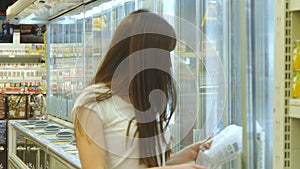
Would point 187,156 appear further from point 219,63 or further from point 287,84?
point 219,63

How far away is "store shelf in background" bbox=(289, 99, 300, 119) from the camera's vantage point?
1.57 m

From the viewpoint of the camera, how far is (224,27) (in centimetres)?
254

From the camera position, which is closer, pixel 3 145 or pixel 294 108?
pixel 294 108

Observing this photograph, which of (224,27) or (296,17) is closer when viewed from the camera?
(296,17)

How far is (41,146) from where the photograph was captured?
4398mm

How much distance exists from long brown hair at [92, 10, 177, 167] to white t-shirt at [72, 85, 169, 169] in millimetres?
20

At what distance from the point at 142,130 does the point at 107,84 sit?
0.19 meters

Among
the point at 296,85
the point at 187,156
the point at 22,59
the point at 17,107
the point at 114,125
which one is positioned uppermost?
the point at 22,59

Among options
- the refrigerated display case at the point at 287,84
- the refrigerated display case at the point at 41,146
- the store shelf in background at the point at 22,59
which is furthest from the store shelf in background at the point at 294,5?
the store shelf in background at the point at 22,59

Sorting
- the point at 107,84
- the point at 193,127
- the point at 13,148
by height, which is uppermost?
the point at 107,84

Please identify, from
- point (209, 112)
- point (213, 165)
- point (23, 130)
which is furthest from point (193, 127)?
point (23, 130)

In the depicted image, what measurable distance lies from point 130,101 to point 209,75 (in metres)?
1.01

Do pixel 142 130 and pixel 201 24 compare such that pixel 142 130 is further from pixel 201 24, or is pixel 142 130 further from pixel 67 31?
pixel 67 31

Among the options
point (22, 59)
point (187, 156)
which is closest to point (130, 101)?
point (187, 156)
